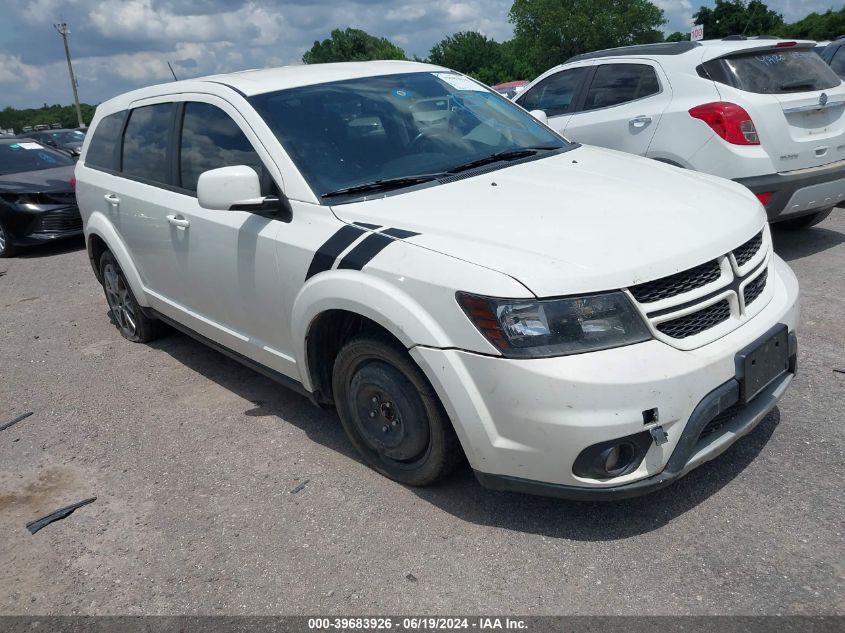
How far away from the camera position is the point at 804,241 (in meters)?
6.55

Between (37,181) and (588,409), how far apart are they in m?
9.49

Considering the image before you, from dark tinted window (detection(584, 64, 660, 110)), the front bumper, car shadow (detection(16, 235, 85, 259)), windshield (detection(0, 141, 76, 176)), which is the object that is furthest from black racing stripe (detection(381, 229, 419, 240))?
windshield (detection(0, 141, 76, 176))

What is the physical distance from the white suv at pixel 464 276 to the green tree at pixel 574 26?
66.0 meters

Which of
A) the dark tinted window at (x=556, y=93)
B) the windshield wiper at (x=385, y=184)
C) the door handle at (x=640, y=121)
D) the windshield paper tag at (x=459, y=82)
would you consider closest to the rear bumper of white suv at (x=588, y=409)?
the windshield wiper at (x=385, y=184)

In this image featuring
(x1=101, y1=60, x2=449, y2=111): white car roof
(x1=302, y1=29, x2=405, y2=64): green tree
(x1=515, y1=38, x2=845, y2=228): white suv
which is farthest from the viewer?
(x1=302, y1=29, x2=405, y2=64): green tree

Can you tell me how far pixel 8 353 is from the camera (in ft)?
19.1

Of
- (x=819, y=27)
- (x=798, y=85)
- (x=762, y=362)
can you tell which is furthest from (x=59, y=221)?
(x=819, y=27)

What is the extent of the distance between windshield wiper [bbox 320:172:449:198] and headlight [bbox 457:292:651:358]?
102 centimetres

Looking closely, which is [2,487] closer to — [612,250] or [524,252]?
[524,252]

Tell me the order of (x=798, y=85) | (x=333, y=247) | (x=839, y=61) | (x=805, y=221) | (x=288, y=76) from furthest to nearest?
(x=839, y=61) < (x=805, y=221) < (x=798, y=85) < (x=288, y=76) < (x=333, y=247)

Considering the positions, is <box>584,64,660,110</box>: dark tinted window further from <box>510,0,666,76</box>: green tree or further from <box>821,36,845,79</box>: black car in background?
<box>510,0,666,76</box>: green tree

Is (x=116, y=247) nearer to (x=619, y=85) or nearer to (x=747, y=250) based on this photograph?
(x=747, y=250)

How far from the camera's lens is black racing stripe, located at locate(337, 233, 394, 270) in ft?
9.84

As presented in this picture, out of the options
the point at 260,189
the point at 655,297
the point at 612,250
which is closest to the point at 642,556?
the point at 655,297
